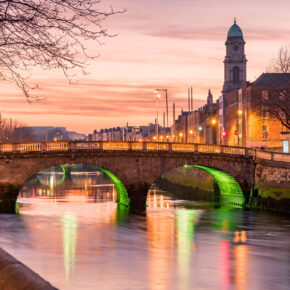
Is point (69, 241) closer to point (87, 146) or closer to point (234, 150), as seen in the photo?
point (87, 146)

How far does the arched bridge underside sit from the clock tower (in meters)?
78.8

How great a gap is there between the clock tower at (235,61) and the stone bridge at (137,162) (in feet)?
258

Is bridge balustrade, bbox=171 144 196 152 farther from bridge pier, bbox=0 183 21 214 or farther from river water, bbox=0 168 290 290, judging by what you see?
bridge pier, bbox=0 183 21 214

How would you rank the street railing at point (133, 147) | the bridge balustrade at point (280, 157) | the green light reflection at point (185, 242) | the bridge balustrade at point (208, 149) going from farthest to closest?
the bridge balustrade at point (208, 149), the bridge balustrade at point (280, 157), the street railing at point (133, 147), the green light reflection at point (185, 242)

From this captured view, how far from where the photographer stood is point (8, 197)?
44.8m

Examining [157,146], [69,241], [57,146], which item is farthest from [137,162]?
[69,241]

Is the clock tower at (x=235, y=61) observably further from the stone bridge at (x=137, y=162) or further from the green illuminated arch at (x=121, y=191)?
the green illuminated arch at (x=121, y=191)

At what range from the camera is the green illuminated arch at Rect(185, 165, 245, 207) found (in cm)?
5047

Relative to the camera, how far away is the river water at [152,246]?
69.3ft

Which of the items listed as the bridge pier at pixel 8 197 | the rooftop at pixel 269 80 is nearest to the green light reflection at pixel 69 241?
the bridge pier at pixel 8 197

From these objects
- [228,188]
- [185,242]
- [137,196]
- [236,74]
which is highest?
[236,74]

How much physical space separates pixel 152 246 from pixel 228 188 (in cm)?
2535

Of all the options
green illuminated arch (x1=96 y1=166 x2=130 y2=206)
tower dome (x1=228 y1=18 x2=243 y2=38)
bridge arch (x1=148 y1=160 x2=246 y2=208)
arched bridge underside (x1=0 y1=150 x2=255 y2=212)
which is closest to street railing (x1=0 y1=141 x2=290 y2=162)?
arched bridge underside (x1=0 y1=150 x2=255 y2=212)

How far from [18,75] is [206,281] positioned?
11935mm
